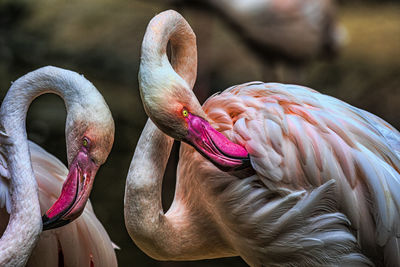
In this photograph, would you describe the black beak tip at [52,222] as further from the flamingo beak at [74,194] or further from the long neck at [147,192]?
the long neck at [147,192]

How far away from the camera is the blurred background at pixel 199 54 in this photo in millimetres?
5234

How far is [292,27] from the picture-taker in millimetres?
5387

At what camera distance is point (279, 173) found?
2361mm

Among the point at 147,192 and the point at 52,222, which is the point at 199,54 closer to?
the point at 147,192

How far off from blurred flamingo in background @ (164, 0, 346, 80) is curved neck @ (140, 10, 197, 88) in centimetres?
253

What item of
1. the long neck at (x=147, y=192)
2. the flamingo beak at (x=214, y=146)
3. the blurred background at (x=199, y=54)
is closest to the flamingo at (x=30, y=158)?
the long neck at (x=147, y=192)

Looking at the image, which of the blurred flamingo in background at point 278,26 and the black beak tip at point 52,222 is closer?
the black beak tip at point 52,222

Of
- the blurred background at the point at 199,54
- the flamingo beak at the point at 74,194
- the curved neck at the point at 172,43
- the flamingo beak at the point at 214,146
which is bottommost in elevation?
the blurred background at the point at 199,54

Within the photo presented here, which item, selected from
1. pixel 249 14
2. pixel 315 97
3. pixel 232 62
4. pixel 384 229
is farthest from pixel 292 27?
pixel 384 229

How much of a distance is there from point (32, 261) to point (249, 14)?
318cm

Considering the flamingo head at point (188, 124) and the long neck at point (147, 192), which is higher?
the flamingo head at point (188, 124)

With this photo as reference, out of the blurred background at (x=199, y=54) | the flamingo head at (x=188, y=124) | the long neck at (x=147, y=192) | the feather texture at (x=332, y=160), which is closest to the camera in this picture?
the flamingo head at (x=188, y=124)

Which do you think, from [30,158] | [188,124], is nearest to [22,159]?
[30,158]

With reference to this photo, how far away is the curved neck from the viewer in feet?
7.70
